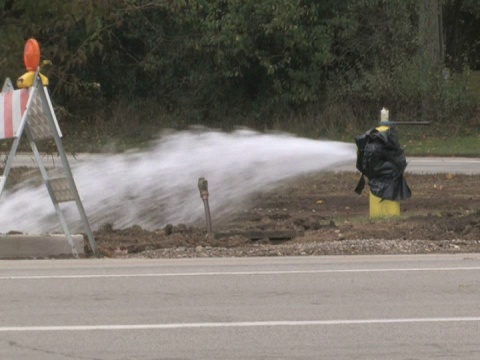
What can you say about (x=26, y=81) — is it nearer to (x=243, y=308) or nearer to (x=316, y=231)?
(x=243, y=308)

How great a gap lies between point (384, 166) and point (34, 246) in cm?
485

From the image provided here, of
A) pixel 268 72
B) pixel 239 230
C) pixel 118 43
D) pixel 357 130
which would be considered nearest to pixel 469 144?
pixel 357 130

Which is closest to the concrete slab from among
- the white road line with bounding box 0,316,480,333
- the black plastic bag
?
the white road line with bounding box 0,316,480,333

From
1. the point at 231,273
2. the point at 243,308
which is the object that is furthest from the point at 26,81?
the point at 243,308

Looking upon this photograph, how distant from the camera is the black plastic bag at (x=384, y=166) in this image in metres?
15.3

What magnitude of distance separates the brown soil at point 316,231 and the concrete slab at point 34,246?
45cm

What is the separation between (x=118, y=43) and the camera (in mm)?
38531

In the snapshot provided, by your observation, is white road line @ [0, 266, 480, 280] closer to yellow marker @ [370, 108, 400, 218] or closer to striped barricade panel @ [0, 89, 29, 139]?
striped barricade panel @ [0, 89, 29, 139]

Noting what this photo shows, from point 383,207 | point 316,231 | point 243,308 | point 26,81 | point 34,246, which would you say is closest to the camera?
point 243,308

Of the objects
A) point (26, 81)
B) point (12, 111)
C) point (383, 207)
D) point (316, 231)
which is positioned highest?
point (26, 81)

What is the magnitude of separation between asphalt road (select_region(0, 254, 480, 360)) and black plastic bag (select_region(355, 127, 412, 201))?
306cm

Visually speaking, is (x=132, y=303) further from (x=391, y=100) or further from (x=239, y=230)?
(x=391, y=100)

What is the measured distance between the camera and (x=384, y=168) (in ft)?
50.4

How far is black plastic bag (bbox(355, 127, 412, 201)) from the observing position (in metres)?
15.3
